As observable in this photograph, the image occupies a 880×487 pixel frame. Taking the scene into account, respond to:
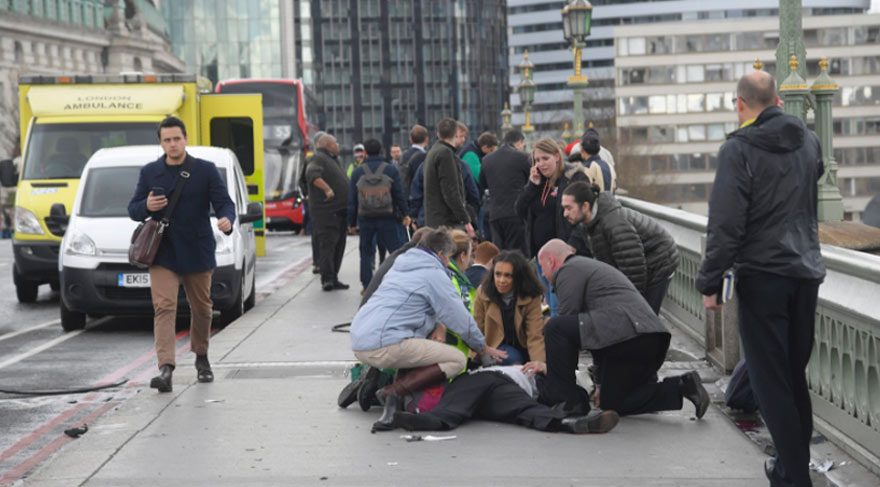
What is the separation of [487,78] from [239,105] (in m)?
159

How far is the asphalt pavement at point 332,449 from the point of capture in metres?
7.17

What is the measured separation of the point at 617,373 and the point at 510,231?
656 cm

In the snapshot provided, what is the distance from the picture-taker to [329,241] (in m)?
18.1

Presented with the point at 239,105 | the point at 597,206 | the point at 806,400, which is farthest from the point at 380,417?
the point at 239,105

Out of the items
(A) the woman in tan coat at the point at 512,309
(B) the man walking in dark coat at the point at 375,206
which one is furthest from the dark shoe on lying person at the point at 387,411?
(B) the man walking in dark coat at the point at 375,206

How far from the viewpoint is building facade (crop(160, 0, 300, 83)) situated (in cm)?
14850

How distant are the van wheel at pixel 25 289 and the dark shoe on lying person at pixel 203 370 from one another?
843 cm

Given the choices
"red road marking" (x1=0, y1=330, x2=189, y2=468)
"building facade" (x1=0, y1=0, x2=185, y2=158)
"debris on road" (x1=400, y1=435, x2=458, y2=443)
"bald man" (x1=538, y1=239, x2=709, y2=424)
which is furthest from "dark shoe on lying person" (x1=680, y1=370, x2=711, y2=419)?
"building facade" (x1=0, y1=0, x2=185, y2=158)

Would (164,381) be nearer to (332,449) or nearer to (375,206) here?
(332,449)

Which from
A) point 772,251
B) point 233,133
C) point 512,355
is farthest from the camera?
Answer: point 233,133

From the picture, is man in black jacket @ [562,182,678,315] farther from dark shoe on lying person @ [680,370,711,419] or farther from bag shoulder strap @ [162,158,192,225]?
bag shoulder strap @ [162,158,192,225]

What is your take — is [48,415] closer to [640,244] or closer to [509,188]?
[640,244]

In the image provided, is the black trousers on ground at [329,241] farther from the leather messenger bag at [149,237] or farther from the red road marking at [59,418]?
the leather messenger bag at [149,237]

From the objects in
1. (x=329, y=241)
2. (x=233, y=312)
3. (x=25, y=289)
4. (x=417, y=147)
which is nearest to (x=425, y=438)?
(x=233, y=312)
